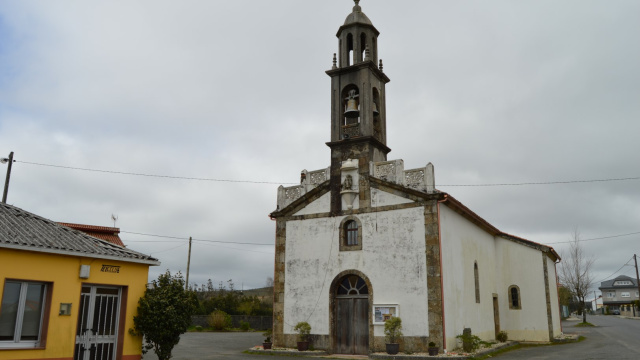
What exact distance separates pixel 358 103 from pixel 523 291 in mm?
13694

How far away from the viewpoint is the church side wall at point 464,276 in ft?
60.7

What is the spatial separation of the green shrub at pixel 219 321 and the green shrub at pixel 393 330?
19.8m

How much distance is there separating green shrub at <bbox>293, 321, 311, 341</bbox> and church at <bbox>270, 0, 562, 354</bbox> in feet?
0.67

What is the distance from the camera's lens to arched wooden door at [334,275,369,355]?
1881 centimetres

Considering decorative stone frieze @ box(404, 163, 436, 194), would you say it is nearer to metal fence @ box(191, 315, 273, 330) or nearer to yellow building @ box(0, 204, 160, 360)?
yellow building @ box(0, 204, 160, 360)

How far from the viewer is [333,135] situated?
21.4 metres

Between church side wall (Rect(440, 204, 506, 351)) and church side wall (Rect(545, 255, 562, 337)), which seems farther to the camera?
church side wall (Rect(545, 255, 562, 337))

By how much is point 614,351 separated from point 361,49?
53.2ft

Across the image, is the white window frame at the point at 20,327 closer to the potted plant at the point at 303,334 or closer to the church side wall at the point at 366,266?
the potted plant at the point at 303,334

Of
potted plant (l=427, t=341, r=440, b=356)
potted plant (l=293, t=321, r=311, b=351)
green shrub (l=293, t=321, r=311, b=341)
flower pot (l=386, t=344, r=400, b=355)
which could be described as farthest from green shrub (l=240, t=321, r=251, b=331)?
potted plant (l=427, t=341, r=440, b=356)

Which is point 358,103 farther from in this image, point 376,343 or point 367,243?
point 376,343

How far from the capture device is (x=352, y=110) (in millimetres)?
20953

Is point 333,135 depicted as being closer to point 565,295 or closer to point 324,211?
point 324,211

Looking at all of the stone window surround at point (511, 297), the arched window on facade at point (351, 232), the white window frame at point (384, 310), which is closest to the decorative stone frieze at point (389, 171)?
the arched window on facade at point (351, 232)
